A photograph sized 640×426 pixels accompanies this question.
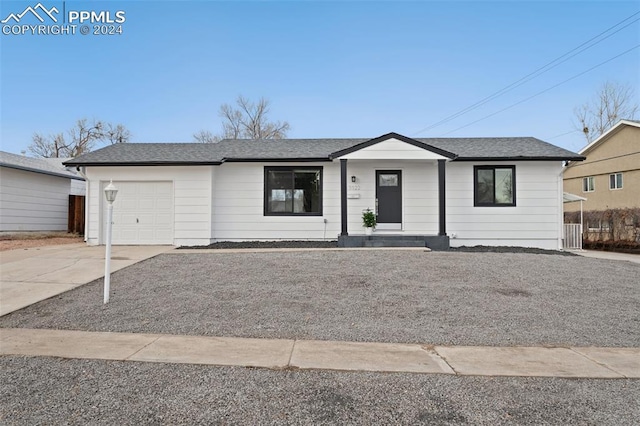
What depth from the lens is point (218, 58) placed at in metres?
17.5

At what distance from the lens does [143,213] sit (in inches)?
475

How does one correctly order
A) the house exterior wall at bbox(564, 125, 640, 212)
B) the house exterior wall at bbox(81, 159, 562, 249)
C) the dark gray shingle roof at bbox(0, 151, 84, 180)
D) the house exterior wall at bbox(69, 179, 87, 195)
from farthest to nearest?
1. the house exterior wall at bbox(564, 125, 640, 212)
2. the house exterior wall at bbox(69, 179, 87, 195)
3. the dark gray shingle roof at bbox(0, 151, 84, 180)
4. the house exterior wall at bbox(81, 159, 562, 249)

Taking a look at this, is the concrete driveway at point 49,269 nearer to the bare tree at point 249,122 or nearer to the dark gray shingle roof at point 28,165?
the dark gray shingle roof at point 28,165

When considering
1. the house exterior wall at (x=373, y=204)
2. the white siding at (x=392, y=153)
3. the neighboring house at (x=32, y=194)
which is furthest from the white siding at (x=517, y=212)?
the neighboring house at (x=32, y=194)

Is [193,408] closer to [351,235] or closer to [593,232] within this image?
[351,235]

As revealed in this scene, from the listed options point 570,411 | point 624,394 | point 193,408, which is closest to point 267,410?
point 193,408

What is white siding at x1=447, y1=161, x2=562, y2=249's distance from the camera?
477 inches

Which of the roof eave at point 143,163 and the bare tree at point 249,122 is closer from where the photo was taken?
the roof eave at point 143,163

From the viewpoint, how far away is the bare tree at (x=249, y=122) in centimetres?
3619

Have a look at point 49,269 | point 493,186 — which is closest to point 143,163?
point 49,269

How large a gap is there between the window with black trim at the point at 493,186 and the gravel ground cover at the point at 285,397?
9.57m

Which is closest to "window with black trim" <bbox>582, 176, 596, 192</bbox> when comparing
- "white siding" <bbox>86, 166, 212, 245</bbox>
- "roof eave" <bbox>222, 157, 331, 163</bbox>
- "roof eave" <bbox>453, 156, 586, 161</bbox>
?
"roof eave" <bbox>453, 156, 586, 161</bbox>

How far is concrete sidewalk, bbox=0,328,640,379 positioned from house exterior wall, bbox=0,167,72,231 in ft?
41.6

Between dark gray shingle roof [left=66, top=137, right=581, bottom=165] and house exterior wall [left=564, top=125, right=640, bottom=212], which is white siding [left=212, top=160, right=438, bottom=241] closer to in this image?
dark gray shingle roof [left=66, top=137, right=581, bottom=165]
